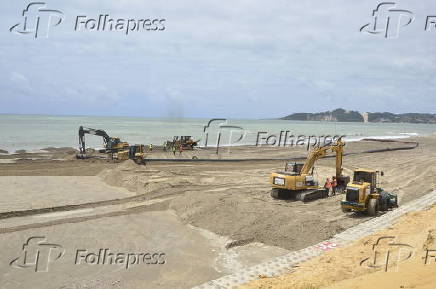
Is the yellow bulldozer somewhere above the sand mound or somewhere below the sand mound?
above

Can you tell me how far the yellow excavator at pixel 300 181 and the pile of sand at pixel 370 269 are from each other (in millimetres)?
6268

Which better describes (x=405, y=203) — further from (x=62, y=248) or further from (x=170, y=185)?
(x=62, y=248)

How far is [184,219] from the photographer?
1802cm

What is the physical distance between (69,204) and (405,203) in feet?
59.0

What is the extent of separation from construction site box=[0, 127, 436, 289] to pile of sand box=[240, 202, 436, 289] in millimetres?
195

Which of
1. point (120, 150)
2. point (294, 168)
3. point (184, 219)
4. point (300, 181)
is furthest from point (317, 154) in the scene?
point (120, 150)

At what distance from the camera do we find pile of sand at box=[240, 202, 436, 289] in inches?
332

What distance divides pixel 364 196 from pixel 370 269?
7.37 meters

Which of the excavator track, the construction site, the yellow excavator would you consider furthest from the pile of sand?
the yellow excavator

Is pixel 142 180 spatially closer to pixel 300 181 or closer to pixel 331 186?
pixel 300 181

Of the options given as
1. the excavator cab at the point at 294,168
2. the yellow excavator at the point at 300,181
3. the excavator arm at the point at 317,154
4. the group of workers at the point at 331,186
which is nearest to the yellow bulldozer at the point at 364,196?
the yellow excavator at the point at 300,181

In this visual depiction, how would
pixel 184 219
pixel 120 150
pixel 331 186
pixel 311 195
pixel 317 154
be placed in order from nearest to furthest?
pixel 184 219 < pixel 311 195 < pixel 317 154 < pixel 331 186 < pixel 120 150

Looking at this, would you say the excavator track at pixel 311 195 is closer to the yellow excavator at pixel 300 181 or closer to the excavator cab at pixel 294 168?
the yellow excavator at pixel 300 181

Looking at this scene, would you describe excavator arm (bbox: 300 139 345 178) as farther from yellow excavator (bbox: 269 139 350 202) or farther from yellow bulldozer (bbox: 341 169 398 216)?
yellow bulldozer (bbox: 341 169 398 216)
